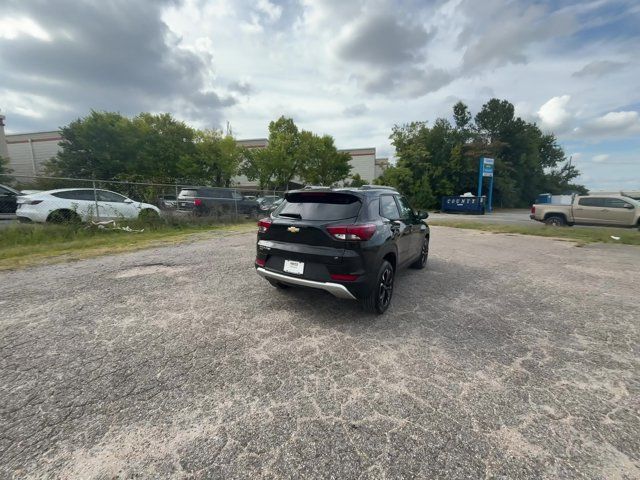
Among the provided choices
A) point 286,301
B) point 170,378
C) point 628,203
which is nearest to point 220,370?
point 170,378

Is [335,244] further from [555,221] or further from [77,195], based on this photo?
[555,221]

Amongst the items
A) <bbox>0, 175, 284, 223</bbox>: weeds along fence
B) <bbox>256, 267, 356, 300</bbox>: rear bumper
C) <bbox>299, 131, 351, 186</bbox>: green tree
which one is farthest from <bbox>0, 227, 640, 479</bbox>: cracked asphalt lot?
<bbox>299, 131, 351, 186</bbox>: green tree

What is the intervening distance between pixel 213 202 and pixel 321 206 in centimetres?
1221

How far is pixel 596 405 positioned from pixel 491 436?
105cm

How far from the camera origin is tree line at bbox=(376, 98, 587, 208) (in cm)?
3475

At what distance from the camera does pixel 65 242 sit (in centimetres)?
785

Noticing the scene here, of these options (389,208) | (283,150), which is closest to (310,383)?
(389,208)

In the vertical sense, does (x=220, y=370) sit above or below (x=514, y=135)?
below

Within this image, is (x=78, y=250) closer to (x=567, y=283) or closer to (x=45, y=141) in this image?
(x=567, y=283)

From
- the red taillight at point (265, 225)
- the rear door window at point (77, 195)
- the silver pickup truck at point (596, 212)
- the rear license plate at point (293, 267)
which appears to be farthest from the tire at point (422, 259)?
the silver pickup truck at point (596, 212)

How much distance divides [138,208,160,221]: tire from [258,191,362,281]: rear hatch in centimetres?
913

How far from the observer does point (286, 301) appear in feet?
13.5

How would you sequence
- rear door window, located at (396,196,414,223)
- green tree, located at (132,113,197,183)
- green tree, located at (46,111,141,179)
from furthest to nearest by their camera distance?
green tree, located at (132,113,197,183) → green tree, located at (46,111,141,179) → rear door window, located at (396,196,414,223)

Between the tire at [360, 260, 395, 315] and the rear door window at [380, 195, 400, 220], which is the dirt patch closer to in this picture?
the tire at [360, 260, 395, 315]
